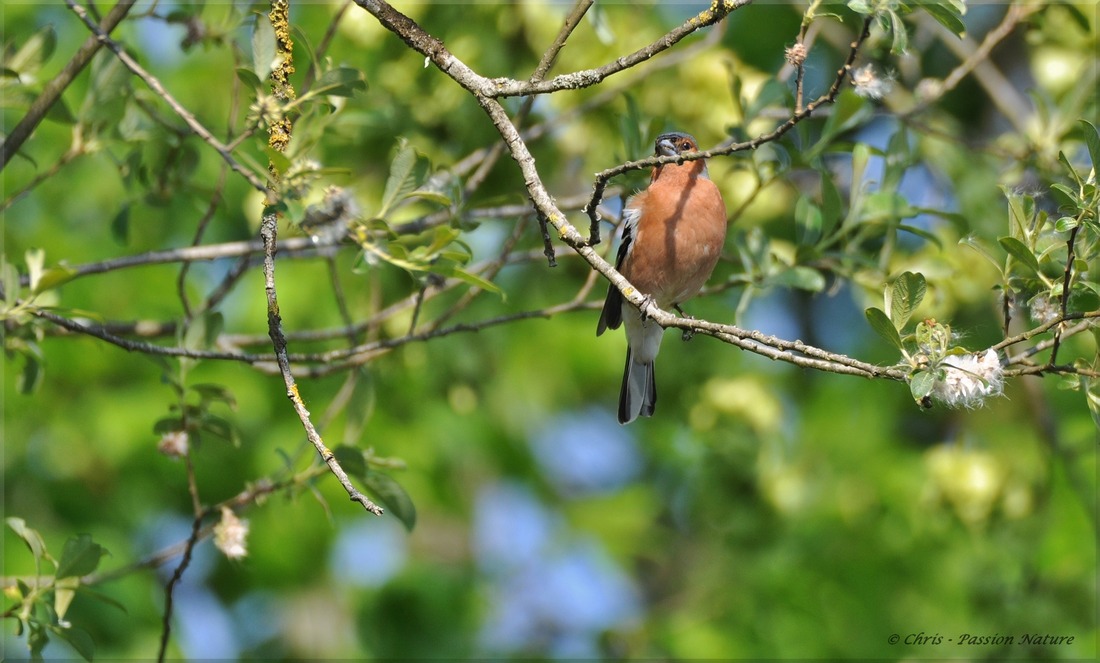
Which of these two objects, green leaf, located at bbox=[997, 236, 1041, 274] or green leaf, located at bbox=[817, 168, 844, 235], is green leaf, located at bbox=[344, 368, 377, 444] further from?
green leaf, located at bbox=[997, 236, 1041, 274]

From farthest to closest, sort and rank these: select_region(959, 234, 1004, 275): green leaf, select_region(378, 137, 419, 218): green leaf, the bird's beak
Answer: the bird's beak < select_region(378, 137, 419, 218): green leaf < select_region(959, 234, 1004, 275): green leaf

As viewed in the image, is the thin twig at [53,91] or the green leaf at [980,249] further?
the thin twig at [53,91]

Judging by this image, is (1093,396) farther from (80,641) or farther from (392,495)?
(80,641)

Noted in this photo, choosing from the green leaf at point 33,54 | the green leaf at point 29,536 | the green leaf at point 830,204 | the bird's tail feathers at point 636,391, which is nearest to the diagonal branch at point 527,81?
the green leaf at point 830,204

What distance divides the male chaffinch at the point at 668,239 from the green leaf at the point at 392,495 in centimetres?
150

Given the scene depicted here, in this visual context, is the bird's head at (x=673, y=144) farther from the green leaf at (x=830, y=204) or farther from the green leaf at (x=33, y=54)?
the green leaf at (x=33, y=54)

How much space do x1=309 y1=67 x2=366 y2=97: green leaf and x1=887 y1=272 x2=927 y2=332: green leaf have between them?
1.85 m

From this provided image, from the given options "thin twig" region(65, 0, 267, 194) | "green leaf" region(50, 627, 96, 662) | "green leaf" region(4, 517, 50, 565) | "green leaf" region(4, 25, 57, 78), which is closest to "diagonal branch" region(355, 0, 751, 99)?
"thin twig" region(65, 0, 267, 194)

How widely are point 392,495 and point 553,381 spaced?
4369 mm

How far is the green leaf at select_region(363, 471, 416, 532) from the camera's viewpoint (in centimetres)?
386

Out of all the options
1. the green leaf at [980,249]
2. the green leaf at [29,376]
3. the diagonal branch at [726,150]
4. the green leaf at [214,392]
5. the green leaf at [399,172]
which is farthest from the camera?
the green leaf at [29,376]

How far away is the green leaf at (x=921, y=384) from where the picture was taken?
263cm

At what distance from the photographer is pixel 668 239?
205 inches

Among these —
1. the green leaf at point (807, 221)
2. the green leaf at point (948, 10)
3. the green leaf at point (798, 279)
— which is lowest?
the green leaf at point (798, 279)
